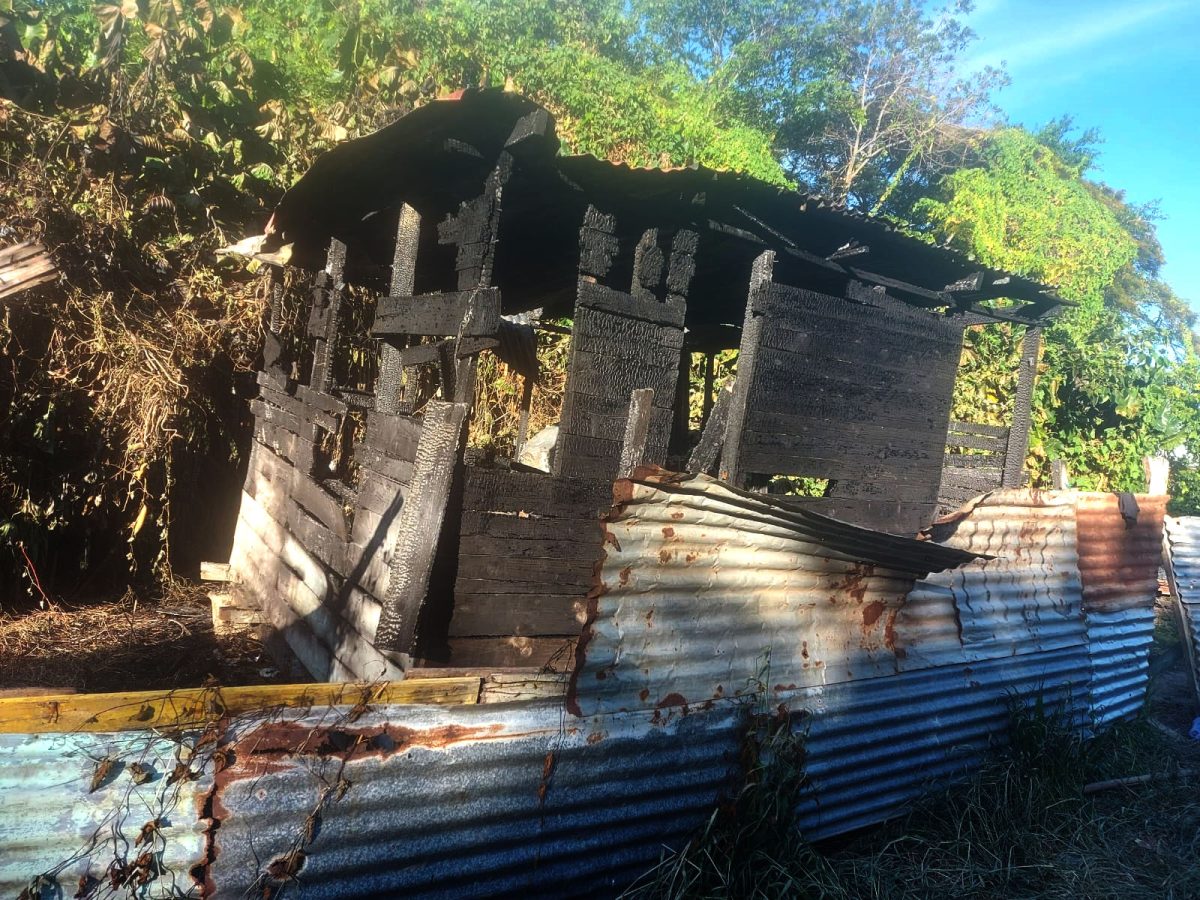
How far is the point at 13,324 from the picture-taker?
6.60m

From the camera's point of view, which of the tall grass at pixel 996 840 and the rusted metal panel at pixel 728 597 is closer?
the rusted metal panel at pixel 728 597

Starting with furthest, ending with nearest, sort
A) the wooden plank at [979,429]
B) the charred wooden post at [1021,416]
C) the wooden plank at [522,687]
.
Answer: the wooden plank at [979,429] < the charred wooden post at [1021,416] < the wooden plank at [522,687]

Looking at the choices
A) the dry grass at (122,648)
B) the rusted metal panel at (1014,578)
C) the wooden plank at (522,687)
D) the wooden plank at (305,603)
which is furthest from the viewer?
the dry grass at (122,648)

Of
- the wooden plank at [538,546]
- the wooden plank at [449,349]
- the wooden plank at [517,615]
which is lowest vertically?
the wooden plank at [517,615]

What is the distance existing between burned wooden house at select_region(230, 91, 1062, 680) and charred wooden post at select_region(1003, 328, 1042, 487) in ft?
0.10

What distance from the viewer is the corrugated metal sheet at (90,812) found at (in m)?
1.84

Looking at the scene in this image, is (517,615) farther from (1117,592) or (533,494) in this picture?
(1117,592)

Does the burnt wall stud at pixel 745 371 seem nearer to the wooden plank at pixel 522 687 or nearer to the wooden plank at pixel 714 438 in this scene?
the wooden plank at pixel 714 438

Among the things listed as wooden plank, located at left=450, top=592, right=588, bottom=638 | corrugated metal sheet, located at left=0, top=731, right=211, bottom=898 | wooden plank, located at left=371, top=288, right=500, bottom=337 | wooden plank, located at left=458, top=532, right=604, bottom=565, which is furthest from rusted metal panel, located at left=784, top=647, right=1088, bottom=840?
wooden plank, located at left=371, top=288, right=500, bottom=337

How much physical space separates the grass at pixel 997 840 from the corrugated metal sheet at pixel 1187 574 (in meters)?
2.08

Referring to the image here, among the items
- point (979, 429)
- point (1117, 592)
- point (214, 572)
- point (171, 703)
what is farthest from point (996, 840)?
point (214, 572)

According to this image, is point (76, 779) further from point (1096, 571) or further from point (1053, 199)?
point (1053, 199)

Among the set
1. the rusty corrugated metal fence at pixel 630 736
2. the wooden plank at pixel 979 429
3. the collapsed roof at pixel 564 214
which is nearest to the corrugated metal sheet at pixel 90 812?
the rusty corrugated metal fence at pixel 630 736

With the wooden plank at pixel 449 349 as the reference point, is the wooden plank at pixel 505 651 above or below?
below
